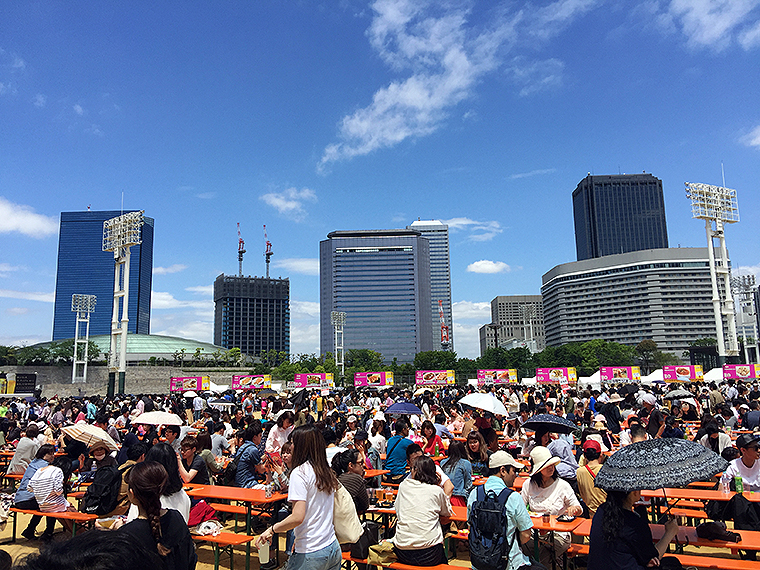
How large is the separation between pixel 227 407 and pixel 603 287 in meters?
134

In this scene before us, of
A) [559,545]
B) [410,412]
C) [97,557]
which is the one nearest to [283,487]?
[559,545]

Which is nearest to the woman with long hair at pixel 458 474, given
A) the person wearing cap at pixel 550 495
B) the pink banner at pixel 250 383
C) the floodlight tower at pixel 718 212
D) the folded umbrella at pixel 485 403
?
the person wearing cap at pixel 550 495

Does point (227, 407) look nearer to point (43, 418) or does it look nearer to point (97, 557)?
point (43, 418)

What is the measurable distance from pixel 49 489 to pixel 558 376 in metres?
34.5

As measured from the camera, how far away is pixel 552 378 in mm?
37031

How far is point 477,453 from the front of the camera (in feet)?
27.4

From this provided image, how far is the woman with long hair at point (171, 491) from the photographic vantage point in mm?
4367

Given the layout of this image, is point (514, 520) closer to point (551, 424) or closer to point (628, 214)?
point (551, 424)

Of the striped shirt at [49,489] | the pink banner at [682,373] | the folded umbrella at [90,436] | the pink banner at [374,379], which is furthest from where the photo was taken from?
the pink banner at [374,379]

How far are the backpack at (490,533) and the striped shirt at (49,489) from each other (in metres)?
6.09

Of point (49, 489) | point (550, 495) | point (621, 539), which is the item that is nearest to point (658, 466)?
point (621, 539)

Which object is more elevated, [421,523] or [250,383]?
[250,383]

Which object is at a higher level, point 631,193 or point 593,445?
point 631,193

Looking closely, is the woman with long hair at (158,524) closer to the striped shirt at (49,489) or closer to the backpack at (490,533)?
the backpack at (490,533)
